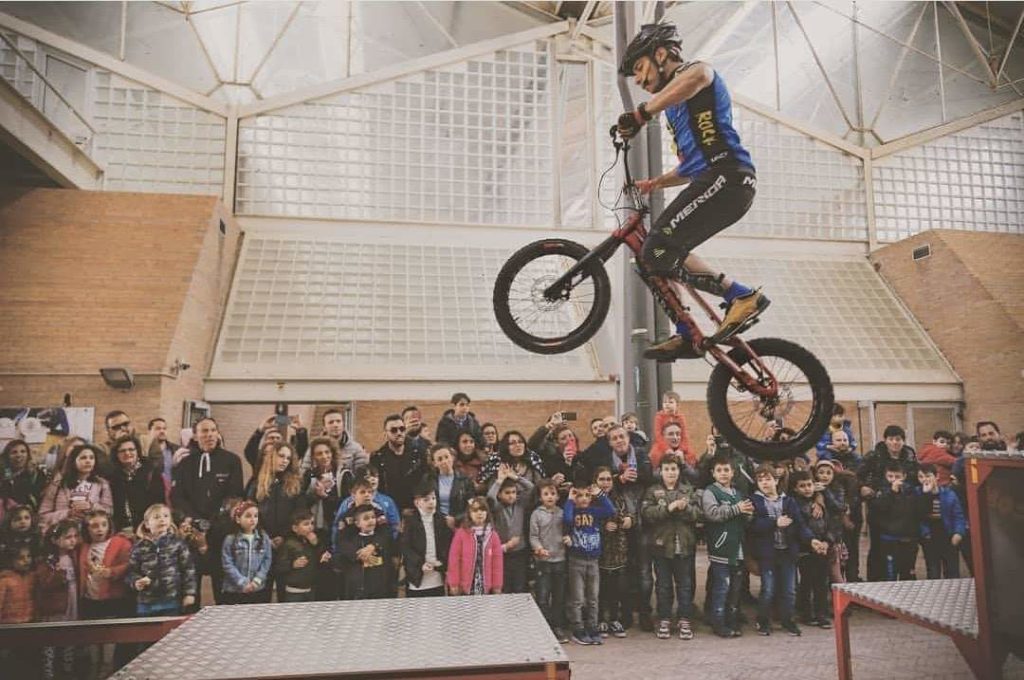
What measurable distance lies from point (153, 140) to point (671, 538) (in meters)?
9.15

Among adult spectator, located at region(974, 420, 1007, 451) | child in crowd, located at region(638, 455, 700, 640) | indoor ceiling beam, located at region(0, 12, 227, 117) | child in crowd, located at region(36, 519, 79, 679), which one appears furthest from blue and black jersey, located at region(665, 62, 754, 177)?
indoor ceiling beam, located at region(0, 12, 227, 117)

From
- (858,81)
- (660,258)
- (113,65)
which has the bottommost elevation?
(660,258)

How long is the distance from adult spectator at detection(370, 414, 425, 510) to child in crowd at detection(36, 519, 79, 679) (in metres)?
2.02

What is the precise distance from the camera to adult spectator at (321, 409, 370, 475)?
528cm

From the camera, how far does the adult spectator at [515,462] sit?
539 cm

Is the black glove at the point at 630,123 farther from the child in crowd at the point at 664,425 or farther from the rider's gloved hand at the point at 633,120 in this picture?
the child in crowd at the point at 664,425

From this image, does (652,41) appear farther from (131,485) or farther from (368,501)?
(131,485)

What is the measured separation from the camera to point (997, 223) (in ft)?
40.8

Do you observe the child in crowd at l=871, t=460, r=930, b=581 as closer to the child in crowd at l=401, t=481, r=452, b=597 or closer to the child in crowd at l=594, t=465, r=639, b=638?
the child in crowd at l=594, t=465, r=639, b=638

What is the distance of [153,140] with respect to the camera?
1008 centimetres

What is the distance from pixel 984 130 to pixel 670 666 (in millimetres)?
12494

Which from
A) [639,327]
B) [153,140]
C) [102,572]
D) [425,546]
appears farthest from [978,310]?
[153,140]

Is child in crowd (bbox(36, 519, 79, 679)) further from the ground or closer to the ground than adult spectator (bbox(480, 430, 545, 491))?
closer to the ground

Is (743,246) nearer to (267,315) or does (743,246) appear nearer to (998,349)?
(998,349)
